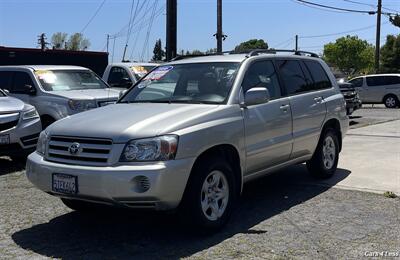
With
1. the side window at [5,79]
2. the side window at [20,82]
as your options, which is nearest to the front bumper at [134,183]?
the side window at [20,82]

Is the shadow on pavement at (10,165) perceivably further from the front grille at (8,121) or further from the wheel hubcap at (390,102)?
the wheel hubcap at (390,102)

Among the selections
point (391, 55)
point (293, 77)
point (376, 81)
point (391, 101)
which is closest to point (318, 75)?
point (293, 77)

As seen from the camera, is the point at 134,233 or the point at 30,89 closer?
the point at 134,233

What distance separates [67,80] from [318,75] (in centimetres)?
579

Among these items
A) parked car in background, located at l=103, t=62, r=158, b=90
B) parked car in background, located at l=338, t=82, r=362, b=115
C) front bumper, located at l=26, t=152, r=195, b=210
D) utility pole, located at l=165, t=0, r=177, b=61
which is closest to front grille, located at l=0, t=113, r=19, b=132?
front bumper, located at l=26, t=152, r=195, b=210

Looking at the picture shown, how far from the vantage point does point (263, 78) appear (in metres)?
6.30

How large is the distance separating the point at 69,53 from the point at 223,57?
751 inches

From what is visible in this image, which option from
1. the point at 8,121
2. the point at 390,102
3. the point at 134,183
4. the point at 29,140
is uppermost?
the point at 8,121

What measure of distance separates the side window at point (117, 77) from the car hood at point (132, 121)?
25.1 ft

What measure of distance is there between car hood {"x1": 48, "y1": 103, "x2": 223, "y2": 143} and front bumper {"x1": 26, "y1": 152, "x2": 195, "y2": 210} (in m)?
0.30

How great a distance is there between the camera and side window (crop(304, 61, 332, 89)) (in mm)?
7422

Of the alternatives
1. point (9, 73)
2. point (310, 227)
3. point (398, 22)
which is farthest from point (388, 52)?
point (310, 227)

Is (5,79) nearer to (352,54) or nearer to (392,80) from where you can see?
(392,80)

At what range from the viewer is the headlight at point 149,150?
4648 millimetres
